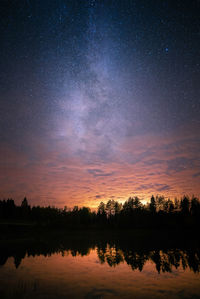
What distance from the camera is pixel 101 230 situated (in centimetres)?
10412

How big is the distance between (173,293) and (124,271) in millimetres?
9205

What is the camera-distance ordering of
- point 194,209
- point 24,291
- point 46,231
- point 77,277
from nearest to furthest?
point 24,291 → point 77,277 → point 46,231 → point 194,209

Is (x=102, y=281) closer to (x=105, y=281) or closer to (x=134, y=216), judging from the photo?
(x=105, y=281)

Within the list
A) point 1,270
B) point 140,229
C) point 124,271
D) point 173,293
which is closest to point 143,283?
point 173,293

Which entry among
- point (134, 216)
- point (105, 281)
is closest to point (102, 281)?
point (105, 281)

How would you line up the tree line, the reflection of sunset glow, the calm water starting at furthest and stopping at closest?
1. the tree line
2. the reflection of sunset glow
3. the calm water

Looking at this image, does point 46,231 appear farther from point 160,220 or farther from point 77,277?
point 77,277

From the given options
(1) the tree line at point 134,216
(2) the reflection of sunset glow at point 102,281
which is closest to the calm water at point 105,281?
(2) the reflection of sunset glow at point 102,281

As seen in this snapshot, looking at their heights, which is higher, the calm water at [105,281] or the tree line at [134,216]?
the tree line at [134,216]

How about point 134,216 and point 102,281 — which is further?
point 134,216

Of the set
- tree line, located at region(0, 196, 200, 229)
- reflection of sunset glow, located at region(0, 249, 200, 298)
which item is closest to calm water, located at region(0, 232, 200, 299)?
reflection of sunset glow, located at region(0, 249, 200, 298)

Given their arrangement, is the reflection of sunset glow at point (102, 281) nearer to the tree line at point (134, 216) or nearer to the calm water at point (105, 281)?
the calm water at point (105, 281)

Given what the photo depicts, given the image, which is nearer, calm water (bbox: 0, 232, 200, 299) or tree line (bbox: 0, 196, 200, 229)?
calm water (bbox: 0, 232, 200, 299)

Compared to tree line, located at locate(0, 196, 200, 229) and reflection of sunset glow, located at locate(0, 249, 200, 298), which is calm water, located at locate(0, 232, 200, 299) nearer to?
reflection of sunset glow, located at locate(0, 249, 200, 298)
